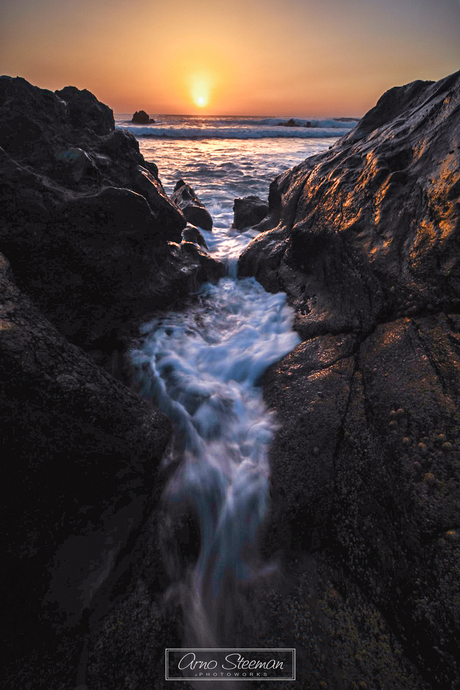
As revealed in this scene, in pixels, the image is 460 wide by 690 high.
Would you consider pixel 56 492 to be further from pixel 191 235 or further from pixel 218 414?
pixel 191 235

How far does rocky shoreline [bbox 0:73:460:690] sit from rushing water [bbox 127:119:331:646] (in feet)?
0.47

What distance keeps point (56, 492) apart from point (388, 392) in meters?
1.98

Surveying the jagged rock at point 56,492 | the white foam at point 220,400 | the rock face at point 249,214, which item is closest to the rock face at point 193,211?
the rock face at point 249,214

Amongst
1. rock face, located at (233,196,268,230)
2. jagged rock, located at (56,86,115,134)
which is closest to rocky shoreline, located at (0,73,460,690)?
jagged rock, located at (56,86,115,134)

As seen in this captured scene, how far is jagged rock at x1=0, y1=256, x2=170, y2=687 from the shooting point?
143 centimetres

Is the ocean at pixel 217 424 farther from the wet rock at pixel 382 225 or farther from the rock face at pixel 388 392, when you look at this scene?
the wet rock at pixel 382 225

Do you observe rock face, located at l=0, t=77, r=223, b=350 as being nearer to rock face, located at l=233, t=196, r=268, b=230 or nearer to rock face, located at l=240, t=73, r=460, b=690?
rock face, located at l=240, t=73, r=460, b=690

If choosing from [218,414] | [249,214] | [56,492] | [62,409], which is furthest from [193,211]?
[56,492]

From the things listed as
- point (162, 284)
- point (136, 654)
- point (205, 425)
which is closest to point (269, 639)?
point (136, 654)

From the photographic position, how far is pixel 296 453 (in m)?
2.06

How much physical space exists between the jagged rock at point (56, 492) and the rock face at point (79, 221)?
35.5 inches

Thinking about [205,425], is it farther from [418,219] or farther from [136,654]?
[418,219]

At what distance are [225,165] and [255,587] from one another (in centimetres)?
1646

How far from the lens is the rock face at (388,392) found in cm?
138
